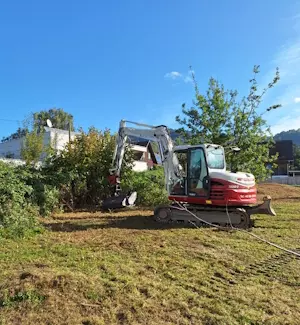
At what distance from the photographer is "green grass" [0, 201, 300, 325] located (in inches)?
152

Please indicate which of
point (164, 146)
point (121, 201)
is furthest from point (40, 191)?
point (164, 146)

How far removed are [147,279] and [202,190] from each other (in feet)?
16.2

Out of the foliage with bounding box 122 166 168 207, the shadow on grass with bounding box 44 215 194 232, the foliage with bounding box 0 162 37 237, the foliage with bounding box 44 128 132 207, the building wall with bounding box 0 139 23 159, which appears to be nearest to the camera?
the foliage with bounding box 0 162 37 237

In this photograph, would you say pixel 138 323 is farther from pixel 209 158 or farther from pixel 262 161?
pixel 262 161

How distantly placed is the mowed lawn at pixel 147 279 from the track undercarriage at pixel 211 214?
4.03 feet

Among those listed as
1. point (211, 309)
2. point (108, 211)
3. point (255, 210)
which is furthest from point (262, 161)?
point (211, 309)

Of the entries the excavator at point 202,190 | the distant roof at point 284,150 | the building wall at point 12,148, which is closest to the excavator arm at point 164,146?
the excavator at point 202,190

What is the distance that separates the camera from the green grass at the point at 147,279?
3.87m

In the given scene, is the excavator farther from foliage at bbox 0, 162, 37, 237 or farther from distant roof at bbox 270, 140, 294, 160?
distant roof at bbox 270, 140, 294, 160

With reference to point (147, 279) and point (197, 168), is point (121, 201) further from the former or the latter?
point (147, 279)

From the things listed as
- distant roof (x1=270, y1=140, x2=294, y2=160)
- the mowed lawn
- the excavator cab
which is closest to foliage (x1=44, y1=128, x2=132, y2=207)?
the excavator cab

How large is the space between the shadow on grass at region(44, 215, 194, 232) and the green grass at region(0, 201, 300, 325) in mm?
860

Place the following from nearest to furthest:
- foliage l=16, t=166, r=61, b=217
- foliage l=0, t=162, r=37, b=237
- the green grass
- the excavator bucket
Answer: the green grass
foliage l=0, t=162, r=37, b=237
the excavator bucket
foliage l=16, t=166, r=61, b=217

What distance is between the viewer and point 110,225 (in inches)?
375
